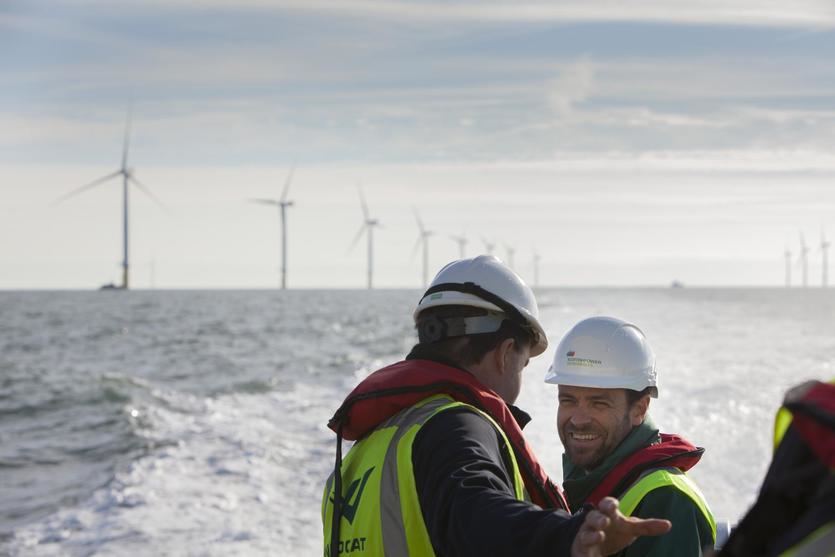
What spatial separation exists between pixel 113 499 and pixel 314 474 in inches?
116

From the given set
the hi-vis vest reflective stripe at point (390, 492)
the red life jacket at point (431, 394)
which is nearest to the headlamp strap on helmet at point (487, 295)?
the red life jacket at point (431, 394)

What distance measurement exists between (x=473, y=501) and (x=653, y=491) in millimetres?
1722

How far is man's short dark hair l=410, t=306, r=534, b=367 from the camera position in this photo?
3.48m

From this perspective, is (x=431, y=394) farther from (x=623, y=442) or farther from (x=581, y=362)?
(x=581, y=362)

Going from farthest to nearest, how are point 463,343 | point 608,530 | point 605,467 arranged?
point 605,467, point 463,343, point 608,530

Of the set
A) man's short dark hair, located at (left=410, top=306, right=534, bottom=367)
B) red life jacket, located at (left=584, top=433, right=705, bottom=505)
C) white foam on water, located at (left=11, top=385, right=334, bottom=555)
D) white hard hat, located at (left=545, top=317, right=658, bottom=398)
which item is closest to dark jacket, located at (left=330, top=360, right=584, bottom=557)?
man's short dark hair, located at (left=410, top=306, right=534, bottom=367)

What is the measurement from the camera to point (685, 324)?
177 feet

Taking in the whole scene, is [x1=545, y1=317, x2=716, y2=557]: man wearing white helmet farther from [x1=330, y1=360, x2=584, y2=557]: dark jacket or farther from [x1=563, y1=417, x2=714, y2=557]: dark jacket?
[x1=330, y1=360, x2=584, y2=557]: dark jacket

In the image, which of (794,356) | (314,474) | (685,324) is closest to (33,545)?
(314,474)

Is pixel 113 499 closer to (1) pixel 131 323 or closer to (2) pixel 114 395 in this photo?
(2) pixel 114 395

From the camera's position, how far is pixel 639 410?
518 centimetres

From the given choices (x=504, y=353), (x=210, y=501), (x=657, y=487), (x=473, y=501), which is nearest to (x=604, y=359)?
(x=657, y=487)

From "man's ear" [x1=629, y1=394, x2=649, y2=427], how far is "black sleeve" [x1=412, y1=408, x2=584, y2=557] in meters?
2.23

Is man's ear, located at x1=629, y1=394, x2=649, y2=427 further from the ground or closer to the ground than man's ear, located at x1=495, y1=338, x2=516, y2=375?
closer to the ground
